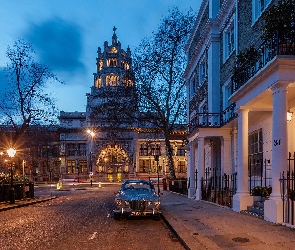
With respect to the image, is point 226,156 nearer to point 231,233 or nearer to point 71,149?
point 231,233

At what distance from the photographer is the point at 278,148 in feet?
40.8

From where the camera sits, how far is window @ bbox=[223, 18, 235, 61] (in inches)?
947

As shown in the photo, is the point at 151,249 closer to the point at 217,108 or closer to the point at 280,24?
the point at 280,24

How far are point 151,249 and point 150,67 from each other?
30619 millimetres

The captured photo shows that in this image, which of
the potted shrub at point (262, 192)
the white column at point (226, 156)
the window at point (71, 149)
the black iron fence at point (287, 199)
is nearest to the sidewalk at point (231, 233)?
the black iron fence at point (287, 199)

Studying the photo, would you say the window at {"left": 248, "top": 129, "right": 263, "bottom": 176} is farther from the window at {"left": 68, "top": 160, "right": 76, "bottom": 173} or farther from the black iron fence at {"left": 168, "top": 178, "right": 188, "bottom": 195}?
the window at {"left": 68, "top": 160, "right": 76, "bottom": 173}

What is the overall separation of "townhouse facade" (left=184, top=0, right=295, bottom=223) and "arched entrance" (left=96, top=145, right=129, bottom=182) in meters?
60.2

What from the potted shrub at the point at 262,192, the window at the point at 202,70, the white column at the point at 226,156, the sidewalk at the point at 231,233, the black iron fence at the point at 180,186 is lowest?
the black iron fence at the point at 180,186

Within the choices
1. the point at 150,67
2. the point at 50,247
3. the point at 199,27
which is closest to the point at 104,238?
the point at 50,247

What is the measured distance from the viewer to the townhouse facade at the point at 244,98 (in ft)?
41.2

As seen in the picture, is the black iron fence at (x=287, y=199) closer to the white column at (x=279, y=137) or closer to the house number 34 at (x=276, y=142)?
the white column at (x=279, y=137)

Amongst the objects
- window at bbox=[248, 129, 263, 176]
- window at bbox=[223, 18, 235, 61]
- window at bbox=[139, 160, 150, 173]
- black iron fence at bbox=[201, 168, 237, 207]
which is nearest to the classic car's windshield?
black iron fence at bbox=[201, 168, 237, 207]

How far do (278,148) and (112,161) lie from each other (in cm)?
8454

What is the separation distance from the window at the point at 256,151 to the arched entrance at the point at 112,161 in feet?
242
